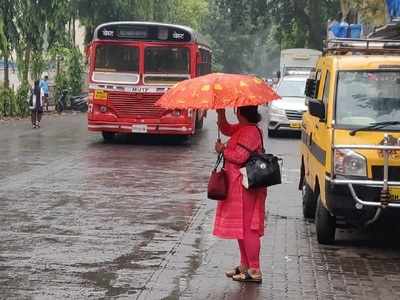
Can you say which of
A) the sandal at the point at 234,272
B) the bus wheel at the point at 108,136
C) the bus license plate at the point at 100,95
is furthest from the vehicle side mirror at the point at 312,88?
the bus wheel at the point at 108,136

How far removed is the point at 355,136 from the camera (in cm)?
802

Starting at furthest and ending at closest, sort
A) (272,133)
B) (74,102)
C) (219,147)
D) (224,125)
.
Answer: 1. (74,102)
2. (272,133)
3. (224,125)
4. (219,147)

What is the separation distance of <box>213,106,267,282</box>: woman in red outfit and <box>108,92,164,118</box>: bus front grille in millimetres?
12653

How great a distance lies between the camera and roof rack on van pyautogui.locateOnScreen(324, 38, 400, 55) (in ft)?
31.3

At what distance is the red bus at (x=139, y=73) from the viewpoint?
771 inches

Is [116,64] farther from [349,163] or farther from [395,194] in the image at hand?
[395,194]

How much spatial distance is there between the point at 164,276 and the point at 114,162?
370 inches

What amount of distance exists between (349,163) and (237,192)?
1.48 m

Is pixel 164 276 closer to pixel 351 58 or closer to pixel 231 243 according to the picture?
pixel 231 243

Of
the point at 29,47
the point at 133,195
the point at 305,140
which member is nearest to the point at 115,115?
the point at 133,195

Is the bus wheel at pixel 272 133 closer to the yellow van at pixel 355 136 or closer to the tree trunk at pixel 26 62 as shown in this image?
the yellow van at pixel 355 136

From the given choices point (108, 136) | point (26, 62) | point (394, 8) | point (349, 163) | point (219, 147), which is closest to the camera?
point (219, 147)

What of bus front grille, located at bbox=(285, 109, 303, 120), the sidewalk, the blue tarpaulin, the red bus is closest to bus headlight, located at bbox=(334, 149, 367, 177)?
the sidewalk

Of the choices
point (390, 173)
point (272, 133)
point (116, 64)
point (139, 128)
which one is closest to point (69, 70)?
point (272, 133)
